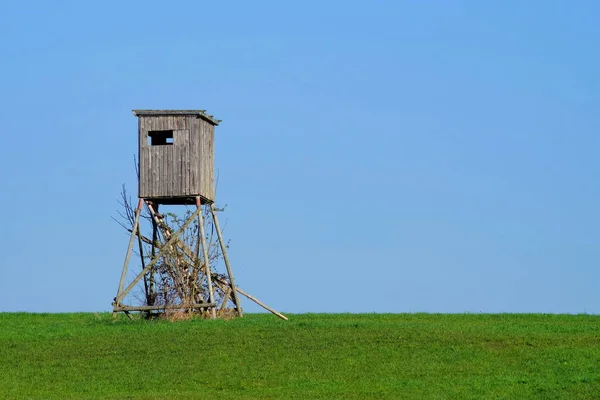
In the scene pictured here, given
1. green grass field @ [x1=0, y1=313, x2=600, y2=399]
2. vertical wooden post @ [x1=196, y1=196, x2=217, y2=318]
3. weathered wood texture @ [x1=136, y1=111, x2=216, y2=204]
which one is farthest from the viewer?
weathered wood texture @ [x1=136, y1=111, x2=216, y2=204]

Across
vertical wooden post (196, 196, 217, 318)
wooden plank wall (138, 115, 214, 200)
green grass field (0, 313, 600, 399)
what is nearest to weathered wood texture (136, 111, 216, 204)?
wooden plank wall (138, 115, 214, 200)

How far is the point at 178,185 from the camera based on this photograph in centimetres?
4134

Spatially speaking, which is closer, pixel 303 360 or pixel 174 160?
pixel 303 360

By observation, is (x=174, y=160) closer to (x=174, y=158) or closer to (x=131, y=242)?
(x=174, y=158)

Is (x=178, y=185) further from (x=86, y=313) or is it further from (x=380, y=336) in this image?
(x=380, y=336)

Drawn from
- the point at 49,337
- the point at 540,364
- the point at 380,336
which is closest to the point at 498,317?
the point at 380,336

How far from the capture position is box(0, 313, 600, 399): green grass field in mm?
26734

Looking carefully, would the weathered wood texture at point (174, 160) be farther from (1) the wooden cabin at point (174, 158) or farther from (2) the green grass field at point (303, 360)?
(2) the green grass field at point (303, 360)

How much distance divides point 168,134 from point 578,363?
18.5 meters

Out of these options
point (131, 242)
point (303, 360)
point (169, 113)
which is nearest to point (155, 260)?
point (131, 242)

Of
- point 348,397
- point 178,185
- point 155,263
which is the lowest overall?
point 348,397

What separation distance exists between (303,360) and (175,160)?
13.1 metres

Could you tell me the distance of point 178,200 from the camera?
42188mm

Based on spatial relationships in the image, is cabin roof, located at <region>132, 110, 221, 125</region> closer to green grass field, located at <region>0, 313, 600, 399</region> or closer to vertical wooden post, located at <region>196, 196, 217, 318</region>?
vertical wooden post, located at <region>196, 196, 217, 318</region>
